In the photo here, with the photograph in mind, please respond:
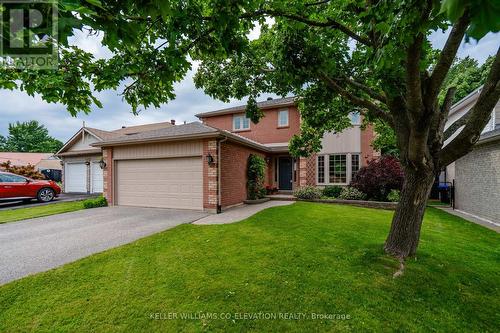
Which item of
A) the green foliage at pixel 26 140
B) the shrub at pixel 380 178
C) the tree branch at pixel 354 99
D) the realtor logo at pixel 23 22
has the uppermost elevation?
the green foliage at pixel 26 140

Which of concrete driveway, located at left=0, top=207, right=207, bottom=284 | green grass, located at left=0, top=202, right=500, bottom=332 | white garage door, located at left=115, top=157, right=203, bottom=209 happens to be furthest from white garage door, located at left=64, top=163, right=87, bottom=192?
green grass, located at left=0, top=202, right=500, bottom=332

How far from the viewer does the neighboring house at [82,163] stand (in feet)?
55.3

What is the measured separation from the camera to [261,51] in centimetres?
655

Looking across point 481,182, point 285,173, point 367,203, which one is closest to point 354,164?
point 367,203

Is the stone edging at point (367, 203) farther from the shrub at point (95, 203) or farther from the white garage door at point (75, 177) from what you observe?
the white garage door at point (75, 177)

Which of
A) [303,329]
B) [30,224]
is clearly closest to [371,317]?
[303,329]

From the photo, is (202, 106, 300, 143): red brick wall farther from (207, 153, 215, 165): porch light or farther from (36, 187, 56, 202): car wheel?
(36, 187, 56, 202): car wheel

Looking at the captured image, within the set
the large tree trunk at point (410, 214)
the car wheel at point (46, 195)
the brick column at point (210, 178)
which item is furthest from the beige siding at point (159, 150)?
the large tree trunk at point (410, 214)

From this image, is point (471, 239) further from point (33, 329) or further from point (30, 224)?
point (30, 224)

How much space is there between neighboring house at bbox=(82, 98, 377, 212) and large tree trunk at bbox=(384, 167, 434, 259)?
618 cm

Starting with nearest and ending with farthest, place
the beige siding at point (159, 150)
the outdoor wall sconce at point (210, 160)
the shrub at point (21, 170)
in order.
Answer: the outdoor wall sconce at point (210, 160), the beige siding at point (159, 150), the shrub at point (21, 170)

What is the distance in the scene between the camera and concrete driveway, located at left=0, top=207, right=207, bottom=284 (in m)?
4.52

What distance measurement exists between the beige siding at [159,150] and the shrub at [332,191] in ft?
24.3

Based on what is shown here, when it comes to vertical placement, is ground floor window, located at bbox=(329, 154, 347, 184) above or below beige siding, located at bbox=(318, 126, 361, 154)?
below
